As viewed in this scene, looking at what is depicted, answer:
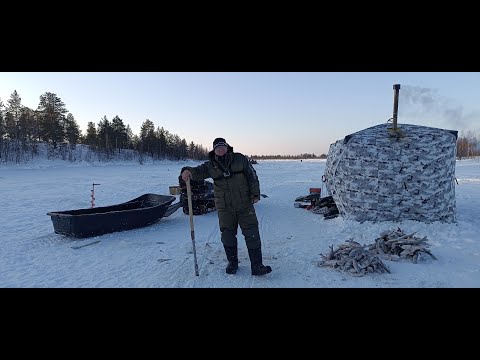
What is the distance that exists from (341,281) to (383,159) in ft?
14.2

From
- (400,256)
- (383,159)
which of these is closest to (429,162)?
(383,159)

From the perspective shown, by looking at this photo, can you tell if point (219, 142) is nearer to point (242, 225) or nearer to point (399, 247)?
point (242, 225)

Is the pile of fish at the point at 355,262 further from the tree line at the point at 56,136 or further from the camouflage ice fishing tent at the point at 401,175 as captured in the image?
the tree line at the point at 56,136

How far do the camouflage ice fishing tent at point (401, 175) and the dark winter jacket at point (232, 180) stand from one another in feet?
13.6

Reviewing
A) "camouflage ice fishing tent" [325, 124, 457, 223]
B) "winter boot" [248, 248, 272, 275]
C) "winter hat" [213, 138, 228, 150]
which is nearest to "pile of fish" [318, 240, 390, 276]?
"winter boot" [248, 248, 272, 275]

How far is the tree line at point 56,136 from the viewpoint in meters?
44.8

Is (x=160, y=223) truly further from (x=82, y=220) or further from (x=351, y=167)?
(x=351, y=167)

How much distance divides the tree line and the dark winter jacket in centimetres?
4352

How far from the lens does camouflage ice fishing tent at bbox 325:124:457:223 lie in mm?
7281

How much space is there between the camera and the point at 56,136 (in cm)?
4834

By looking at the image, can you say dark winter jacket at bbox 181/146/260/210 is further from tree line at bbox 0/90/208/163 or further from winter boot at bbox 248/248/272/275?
tree line at bbox 0/90/208/163

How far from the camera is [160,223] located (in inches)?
344

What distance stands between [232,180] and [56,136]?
172 feet

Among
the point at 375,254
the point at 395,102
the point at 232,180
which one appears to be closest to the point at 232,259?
the point at 232,180
